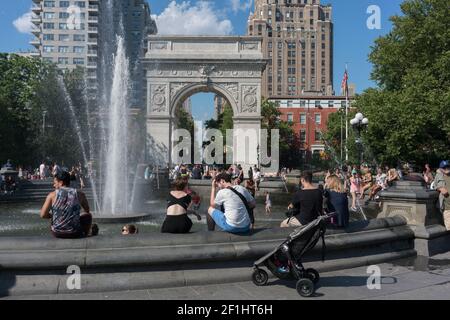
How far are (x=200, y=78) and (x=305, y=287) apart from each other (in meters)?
36.6

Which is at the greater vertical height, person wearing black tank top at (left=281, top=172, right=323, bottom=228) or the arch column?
the arch column

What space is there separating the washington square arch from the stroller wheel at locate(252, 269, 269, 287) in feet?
113

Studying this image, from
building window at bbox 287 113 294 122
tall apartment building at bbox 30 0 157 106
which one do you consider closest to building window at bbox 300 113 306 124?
building window at bbox 287 113 294 122

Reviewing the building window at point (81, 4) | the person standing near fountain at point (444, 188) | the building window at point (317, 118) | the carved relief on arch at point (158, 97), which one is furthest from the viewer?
the building window at point (81, 4)

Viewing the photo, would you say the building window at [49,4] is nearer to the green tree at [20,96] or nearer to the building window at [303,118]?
the green tree at [20,96]

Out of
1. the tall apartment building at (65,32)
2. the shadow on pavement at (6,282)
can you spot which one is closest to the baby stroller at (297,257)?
the shadow on pavement at (6,282)

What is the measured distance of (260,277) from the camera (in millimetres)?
5680

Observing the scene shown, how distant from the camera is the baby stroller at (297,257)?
5.24 m

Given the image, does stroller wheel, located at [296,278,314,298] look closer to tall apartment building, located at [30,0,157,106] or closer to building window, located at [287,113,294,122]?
building window, located at [287,113,294,122]

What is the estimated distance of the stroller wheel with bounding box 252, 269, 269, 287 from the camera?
5680 mm

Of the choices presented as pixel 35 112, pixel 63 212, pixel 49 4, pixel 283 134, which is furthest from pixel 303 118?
pixel 63 212

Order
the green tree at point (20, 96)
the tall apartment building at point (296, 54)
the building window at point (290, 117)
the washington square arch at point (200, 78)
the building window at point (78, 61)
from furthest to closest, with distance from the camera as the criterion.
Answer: the tall apartment building at point (296, 54), the building window at point (78, 61), the building window at point (290, 117), the green tree at point (20, 96), the washington square arch at point (200, 78)

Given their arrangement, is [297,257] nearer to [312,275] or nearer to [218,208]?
[312,275]
